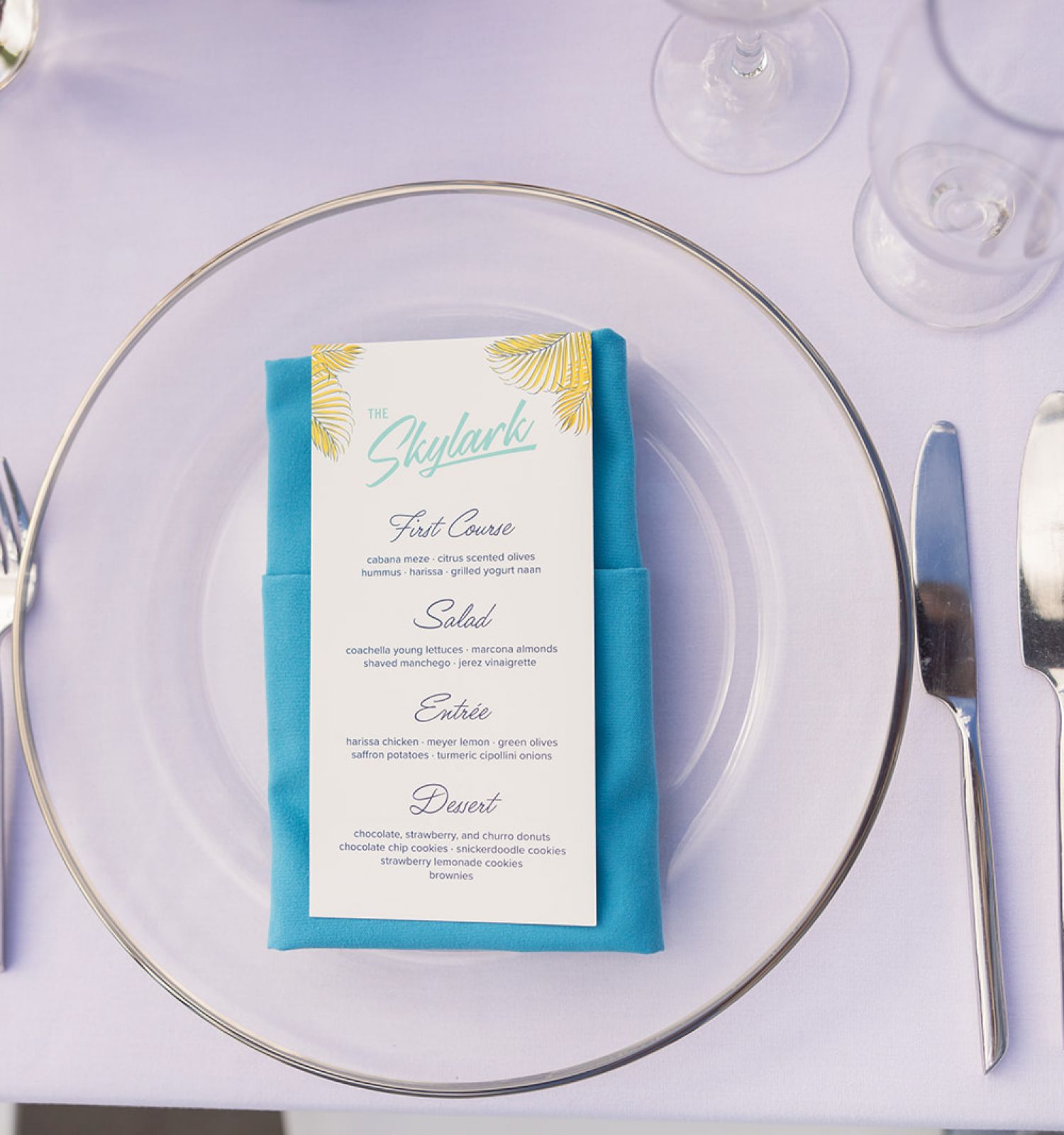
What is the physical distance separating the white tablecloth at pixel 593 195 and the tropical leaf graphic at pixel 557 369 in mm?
95

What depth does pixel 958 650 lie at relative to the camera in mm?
439

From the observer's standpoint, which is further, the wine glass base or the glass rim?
the wine glass base

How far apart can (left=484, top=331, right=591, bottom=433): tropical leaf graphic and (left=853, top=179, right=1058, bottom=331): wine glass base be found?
0.48 feet

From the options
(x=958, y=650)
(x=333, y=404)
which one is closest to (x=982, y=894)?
(x=958, y=650)

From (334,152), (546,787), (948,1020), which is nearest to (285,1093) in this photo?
(546,787)

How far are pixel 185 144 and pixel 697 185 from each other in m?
0.26

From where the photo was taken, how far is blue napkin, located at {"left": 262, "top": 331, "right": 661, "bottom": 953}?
423mm

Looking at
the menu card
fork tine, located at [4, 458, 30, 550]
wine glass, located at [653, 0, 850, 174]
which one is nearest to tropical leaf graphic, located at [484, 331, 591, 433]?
the menu card

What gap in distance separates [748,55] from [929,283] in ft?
0.46

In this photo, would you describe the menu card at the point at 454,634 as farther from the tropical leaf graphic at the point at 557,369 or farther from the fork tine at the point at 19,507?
the fork tine at the point at 19,507

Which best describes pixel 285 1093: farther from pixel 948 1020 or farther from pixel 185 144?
pixel 185 144

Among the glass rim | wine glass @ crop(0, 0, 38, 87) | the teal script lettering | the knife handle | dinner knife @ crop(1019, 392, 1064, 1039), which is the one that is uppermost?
wine glass @ crop(0, 0, 38, 87)

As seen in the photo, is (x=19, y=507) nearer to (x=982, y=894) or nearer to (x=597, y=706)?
(x=597, y=706)

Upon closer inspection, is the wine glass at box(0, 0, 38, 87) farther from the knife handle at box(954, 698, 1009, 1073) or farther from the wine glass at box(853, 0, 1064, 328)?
the knife handle at box(954, 698, 1009, 1073)
